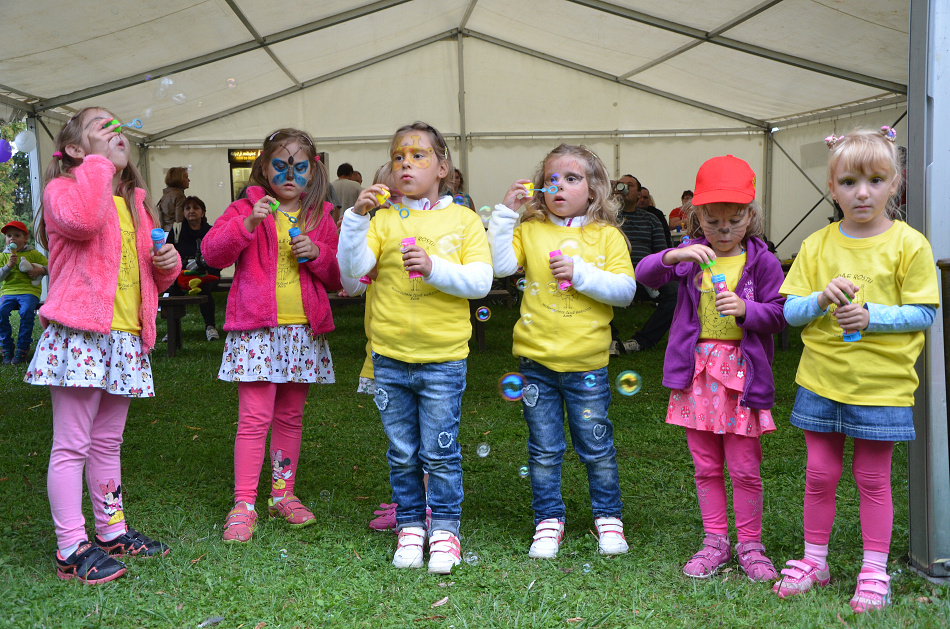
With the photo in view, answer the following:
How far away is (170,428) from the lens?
4.69 m

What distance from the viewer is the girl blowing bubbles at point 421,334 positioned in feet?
8.63

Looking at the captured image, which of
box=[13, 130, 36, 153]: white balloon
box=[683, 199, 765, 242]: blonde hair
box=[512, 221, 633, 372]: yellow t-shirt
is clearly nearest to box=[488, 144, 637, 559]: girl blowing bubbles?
box=[512, 221, 633, 372]: yellow t-shirt

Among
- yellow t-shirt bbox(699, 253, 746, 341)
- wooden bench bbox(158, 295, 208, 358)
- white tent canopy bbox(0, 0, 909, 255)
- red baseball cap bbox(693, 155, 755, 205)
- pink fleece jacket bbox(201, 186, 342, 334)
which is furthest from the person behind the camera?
white tent canopy bbox(0, 0, 909, 255)

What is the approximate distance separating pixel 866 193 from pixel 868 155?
0.34ft

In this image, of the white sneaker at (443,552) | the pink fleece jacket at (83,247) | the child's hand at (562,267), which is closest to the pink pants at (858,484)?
the child's hand at (562,267)

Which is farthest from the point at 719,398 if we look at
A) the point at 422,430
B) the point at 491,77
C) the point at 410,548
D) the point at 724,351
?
the point at 491,77

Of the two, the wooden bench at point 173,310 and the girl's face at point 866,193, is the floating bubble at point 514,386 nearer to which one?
the girl's face at point 866,193

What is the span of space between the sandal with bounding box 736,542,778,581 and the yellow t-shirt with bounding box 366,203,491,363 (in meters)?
1.13

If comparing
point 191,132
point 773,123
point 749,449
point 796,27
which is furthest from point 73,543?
point 773,123

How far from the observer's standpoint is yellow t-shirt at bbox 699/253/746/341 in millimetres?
2551

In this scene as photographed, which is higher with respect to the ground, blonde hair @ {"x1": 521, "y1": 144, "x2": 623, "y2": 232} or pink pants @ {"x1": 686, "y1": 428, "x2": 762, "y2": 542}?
blonde hair @ {"x1": 521, "y1": 144, "x2": 623, "y2": 232}

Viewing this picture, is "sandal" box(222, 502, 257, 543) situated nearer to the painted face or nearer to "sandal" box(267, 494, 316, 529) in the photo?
"sandal" box(267, 494, 316, 529)

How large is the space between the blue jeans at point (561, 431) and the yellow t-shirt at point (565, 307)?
0.20 ft

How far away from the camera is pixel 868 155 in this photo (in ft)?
7.10
